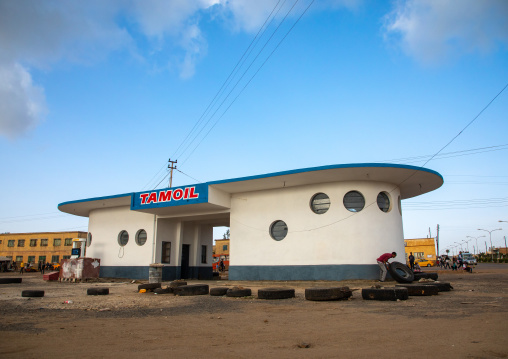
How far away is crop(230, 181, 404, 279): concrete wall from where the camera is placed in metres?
16.6

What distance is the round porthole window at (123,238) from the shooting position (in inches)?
934

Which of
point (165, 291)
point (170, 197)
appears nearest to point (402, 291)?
point (165, 291)

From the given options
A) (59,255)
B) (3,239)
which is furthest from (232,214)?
(3,239)

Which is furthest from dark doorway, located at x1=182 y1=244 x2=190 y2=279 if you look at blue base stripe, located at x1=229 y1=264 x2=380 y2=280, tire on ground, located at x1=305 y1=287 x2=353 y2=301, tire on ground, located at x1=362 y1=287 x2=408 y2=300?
tire on ground, located at x1=362 y1=287 x2=408 y2=300

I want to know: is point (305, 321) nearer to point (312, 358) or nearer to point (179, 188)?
point (312, 358)

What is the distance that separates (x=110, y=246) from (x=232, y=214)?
9762mm

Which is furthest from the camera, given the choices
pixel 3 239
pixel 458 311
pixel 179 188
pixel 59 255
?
pixel 3 239

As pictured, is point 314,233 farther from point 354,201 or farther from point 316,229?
point 354,201

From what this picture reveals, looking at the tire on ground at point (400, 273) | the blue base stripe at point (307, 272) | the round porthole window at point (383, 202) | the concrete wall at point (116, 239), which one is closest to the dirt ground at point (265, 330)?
the tire on ground at point (400, 273)

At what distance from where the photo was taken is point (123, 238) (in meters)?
23.9

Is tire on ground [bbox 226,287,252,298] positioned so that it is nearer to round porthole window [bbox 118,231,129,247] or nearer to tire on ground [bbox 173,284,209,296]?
tire on ground [bbox 173,284,209,296]

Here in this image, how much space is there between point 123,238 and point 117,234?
477 millimetres

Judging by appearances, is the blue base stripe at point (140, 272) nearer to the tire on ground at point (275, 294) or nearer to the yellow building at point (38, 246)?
the tire on ground at point (275, 294)

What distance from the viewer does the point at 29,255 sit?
66.1 metres
